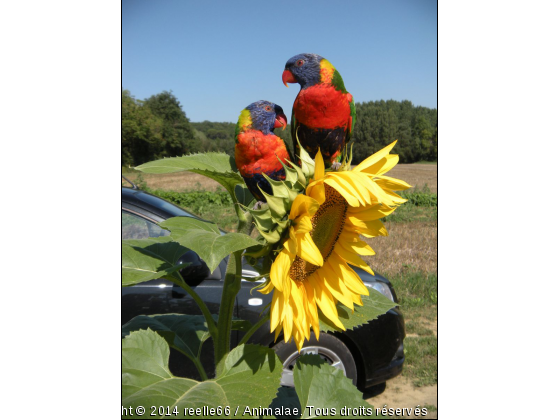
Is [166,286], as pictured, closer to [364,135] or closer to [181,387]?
[364,135]

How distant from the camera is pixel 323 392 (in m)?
0.85

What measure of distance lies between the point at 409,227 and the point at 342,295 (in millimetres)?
5662

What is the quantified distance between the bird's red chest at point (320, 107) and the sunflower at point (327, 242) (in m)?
0.34

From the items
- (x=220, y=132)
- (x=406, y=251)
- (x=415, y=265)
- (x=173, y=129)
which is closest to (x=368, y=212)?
(x=220, y=132)

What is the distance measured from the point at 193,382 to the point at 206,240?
264 mm

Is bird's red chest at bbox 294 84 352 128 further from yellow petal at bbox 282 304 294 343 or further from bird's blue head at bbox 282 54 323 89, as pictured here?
yellow petal at bbox 282 304 294 343

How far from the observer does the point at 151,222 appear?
2902 millimetres

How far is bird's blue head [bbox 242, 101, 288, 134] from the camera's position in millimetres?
879

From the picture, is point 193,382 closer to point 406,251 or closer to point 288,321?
point 288,321

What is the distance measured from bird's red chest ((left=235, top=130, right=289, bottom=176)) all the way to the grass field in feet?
5.25

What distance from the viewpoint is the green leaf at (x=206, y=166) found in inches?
30.5

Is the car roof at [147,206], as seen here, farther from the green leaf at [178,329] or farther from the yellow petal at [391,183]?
the yellow petal at [391,183]

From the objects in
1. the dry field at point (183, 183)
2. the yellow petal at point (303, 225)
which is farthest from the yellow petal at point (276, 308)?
the dry field at point (183, 183)

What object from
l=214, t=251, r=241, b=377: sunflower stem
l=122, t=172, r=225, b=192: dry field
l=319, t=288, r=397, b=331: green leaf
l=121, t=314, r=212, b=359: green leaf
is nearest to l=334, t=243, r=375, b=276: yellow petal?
l=319, t=288, r=397, b=331: green leaf
